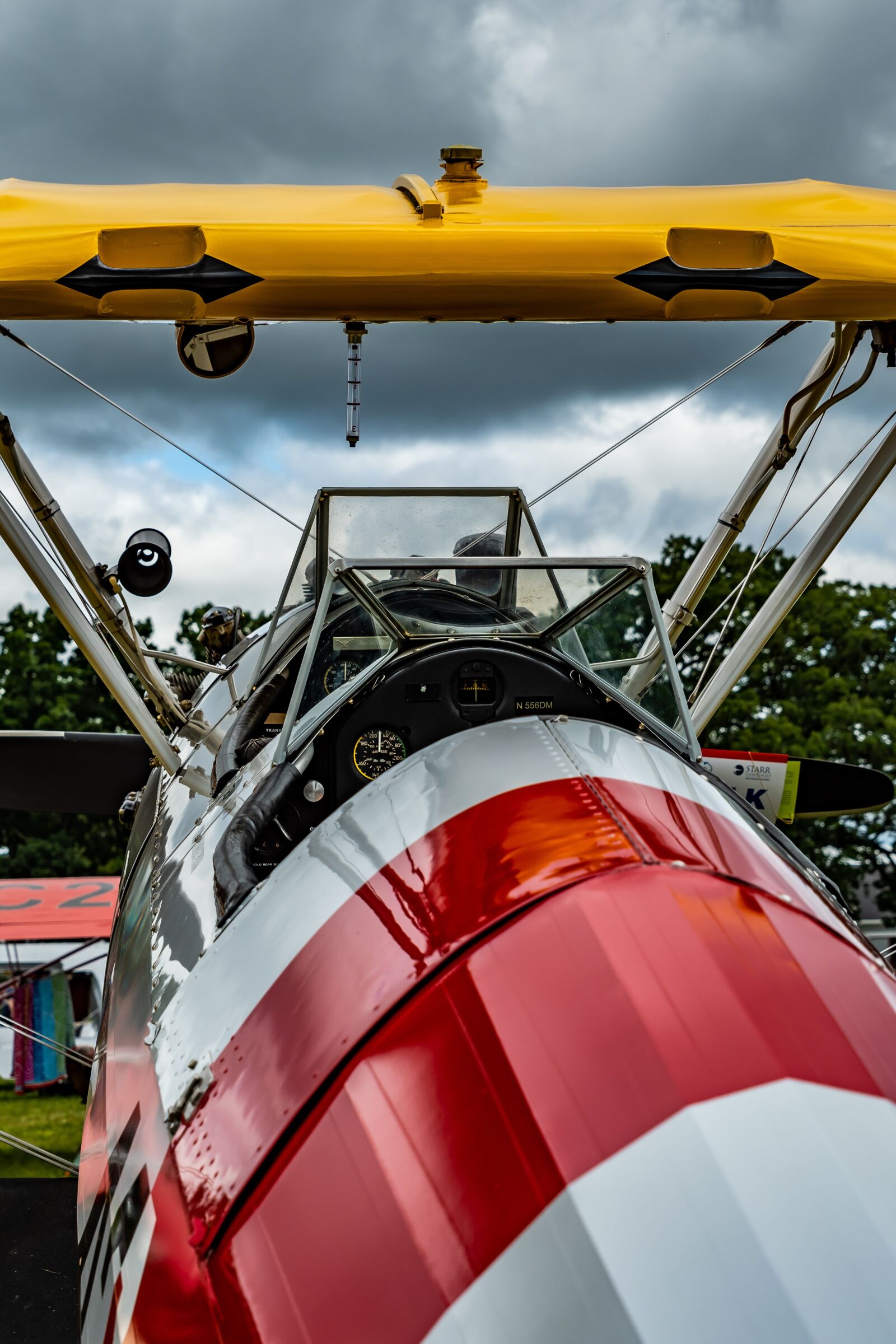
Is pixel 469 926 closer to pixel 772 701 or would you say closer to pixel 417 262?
pixel 417 262

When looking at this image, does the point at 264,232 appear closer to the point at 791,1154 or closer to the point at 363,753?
the point at 363,753

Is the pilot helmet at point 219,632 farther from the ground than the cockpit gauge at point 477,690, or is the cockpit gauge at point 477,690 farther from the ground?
the pilot helmet at point 219,632

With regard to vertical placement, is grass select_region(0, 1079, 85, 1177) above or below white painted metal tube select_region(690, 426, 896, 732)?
above

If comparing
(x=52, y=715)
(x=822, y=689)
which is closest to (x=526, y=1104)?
(x=822, y=689)

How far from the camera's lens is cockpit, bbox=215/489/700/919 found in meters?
3.06

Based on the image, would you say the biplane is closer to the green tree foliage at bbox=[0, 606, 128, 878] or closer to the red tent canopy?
the red tent canopy

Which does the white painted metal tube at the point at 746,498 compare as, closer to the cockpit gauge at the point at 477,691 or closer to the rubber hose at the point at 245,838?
the cockpit gauge at the point at 477,691

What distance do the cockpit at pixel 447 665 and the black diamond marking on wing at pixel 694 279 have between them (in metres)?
0.84

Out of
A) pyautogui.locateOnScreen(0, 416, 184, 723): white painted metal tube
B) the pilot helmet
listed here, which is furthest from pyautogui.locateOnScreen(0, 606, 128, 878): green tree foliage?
pyautogui.locateOnScreen(0, 416, 184, 723): white painted metal tube

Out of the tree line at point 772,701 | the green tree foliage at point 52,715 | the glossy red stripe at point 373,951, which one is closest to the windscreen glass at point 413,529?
the glossy red stripe at point 373,951

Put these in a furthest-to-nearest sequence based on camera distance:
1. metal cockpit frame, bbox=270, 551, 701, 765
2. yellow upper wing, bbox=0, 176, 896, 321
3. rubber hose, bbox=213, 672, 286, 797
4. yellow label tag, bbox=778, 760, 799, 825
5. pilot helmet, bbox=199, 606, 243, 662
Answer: pilot helmet, bbox=199, 606, 243, 662 → yellow label tag, bbox=778, 760, 799, 825 → rubber hose, bbox=213, 672, 286, 797 → yellow upper wing, bbox=0, 176, 896, 321 → metal cockpit frame, bbox=270, 551, 701, 765

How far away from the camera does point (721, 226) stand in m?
3.58

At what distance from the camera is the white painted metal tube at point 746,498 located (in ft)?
16.9

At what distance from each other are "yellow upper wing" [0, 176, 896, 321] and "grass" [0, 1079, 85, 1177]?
9.47 meters
